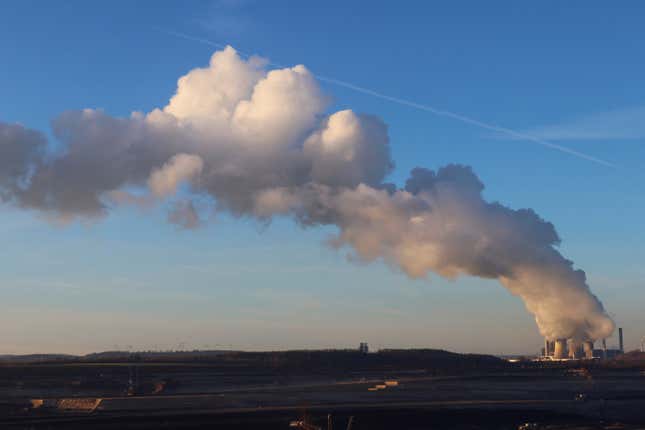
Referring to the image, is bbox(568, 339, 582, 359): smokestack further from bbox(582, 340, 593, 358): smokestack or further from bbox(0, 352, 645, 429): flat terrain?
bbox(0, 352, 645, 429): flat terrain

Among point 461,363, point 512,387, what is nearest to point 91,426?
point 512,387

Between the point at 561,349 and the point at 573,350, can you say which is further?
the point at 561,349

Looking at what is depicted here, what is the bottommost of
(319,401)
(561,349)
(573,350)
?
(319,401)

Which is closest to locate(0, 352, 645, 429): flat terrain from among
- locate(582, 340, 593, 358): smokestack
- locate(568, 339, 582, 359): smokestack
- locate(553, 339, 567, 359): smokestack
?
locate(568, 339, 582, 359): smokestack

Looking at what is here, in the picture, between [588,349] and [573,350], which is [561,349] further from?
[588,349]

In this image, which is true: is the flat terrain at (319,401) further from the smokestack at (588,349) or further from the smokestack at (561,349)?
the smokestack at (561,349)

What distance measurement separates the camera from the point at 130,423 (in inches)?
2724

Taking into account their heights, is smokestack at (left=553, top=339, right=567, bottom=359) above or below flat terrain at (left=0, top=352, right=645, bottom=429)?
above

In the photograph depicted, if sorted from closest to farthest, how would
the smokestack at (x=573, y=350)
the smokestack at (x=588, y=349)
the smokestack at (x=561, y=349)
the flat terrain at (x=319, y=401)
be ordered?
the flat terrain at (x=319, y=401) → the smokestack at (x=573, y=350) → the smokestack at (x=588, y=349) → the smokestack at (x=561, y=349)

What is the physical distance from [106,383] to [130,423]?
6158 centimetres

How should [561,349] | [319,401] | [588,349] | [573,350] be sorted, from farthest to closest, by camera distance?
[561,349] → [588,349] → [573,350] → [319,401]

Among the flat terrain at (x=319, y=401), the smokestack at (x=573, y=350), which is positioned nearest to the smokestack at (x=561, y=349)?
the smokestack at (x=573, y=350)

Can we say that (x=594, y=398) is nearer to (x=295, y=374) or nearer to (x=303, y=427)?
(x=303, y=427)

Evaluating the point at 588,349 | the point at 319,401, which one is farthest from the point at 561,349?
the point at 319,401
